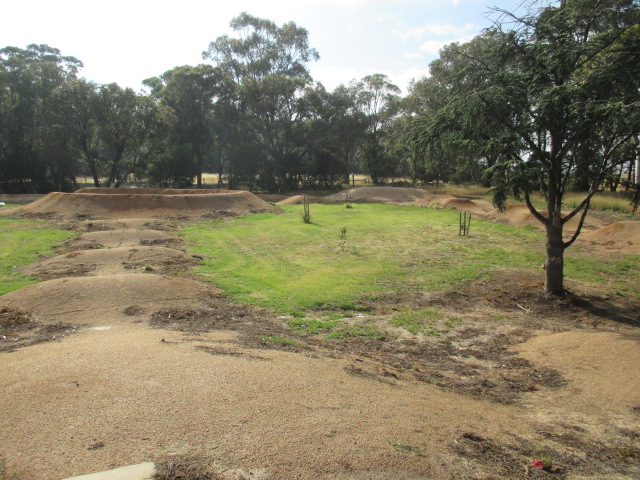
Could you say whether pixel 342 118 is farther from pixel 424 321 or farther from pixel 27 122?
pixel 424 321

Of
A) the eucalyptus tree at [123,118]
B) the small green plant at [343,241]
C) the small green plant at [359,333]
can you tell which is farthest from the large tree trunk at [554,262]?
the eucalyptus tree at [123,118]

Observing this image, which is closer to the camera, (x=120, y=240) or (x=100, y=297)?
(x=100, y=297)

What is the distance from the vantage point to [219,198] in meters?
26.0

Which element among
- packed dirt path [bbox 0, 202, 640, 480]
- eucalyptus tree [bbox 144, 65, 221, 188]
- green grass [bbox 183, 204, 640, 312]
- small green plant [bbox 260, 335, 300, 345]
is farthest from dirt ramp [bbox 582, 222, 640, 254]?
eucalyptus tree [bbox 144, 65, 221, 188]

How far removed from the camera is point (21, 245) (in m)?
14.7

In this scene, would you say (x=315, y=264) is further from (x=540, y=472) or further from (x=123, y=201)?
(x=123, y=201)

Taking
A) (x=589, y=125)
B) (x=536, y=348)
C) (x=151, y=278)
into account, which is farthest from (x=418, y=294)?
(x=151, y=278)

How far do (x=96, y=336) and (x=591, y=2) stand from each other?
11.0m

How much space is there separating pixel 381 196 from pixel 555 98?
27.0m

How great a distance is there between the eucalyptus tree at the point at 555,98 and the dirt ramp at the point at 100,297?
656cm

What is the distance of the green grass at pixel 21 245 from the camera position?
10.2m

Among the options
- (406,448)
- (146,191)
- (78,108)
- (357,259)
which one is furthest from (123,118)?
(406,448)

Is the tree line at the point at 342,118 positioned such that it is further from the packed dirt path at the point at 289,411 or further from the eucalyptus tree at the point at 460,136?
the packed dirt path at the point at 289,411

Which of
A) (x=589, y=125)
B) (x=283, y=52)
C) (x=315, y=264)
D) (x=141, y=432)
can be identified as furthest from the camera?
(x=283, y=52)
